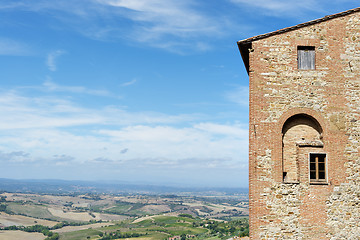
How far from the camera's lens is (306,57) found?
57.2 feet

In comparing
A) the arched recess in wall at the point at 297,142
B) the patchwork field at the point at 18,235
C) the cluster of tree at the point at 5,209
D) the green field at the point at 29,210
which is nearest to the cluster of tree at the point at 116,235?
the patchwork field at the point at 18,235

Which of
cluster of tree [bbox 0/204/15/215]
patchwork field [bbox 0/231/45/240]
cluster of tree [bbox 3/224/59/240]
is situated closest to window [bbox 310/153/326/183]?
patchwork field [bbox 0/231/45/240]

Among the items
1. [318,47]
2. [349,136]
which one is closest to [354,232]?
[349,136]

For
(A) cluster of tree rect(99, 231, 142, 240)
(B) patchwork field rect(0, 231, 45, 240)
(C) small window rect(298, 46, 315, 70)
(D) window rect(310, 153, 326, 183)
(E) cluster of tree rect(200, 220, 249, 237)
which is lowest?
(B) patchwork field rect(0, 231, 45, 240)

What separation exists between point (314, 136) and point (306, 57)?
3.98m

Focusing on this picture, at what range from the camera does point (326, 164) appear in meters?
16.7

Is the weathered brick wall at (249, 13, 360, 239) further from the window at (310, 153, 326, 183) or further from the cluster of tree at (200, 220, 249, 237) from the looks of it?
the cluster of tree at (200, 220, 249, 237)

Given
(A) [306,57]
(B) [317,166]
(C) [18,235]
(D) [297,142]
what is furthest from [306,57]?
(C) [18,235]

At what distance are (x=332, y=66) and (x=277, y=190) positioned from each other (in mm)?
6708

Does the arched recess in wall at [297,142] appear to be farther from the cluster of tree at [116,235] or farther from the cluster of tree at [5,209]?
the cluster of tree at [5,209]

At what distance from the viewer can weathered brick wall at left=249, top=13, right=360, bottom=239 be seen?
16.2m

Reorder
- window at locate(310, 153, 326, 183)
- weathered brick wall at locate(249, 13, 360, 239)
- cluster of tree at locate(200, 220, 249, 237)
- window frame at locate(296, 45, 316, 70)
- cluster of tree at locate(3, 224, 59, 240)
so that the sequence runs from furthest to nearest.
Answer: cluster of tree at locate(3, 224, 59, 240) → cluster of tree at locate(200, 220, 249, 237) → window frame at locate(296, 45, 316, 70) → window at locate(310, 153, 326, 183) → weathered brick wall at locate(249, 13, 360, 239)

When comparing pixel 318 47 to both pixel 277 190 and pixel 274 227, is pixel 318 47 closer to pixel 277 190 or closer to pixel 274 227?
pixel 277 190

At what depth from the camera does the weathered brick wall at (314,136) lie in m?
16.2
